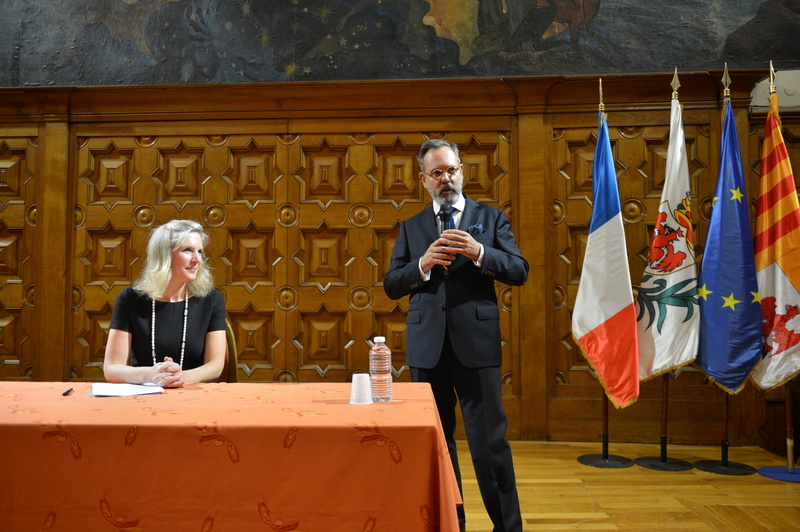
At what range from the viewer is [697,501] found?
361cm

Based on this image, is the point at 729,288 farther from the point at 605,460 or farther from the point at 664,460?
the point at 605,460

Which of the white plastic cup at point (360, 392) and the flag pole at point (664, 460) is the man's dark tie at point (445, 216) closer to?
the white plastic cup at point (360, 392)

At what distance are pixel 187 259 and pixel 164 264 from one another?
0.12 m

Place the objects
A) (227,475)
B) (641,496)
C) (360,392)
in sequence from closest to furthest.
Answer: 1. (227,475)
2. (360,392)
3. (641,496)

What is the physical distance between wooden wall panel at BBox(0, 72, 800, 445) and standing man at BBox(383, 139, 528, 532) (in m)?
2.36

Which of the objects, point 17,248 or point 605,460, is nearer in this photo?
point 605,460

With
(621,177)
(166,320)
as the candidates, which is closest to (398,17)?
(621,177)

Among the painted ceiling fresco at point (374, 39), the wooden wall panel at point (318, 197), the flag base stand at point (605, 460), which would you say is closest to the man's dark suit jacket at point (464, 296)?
the flag base stand at point (605, 460)

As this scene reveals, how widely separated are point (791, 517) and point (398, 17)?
462 centimetres

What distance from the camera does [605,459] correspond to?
4.47 meters

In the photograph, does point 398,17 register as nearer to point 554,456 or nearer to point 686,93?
point 686,93

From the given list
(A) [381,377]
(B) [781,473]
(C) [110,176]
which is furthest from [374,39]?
(B) [781,473]

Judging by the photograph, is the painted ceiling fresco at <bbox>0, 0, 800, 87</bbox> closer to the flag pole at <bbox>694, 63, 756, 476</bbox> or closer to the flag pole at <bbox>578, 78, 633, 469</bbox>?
the flag pole at <bbox>694, 63, 756, 476</bbox>

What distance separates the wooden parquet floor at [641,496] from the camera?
326cm
